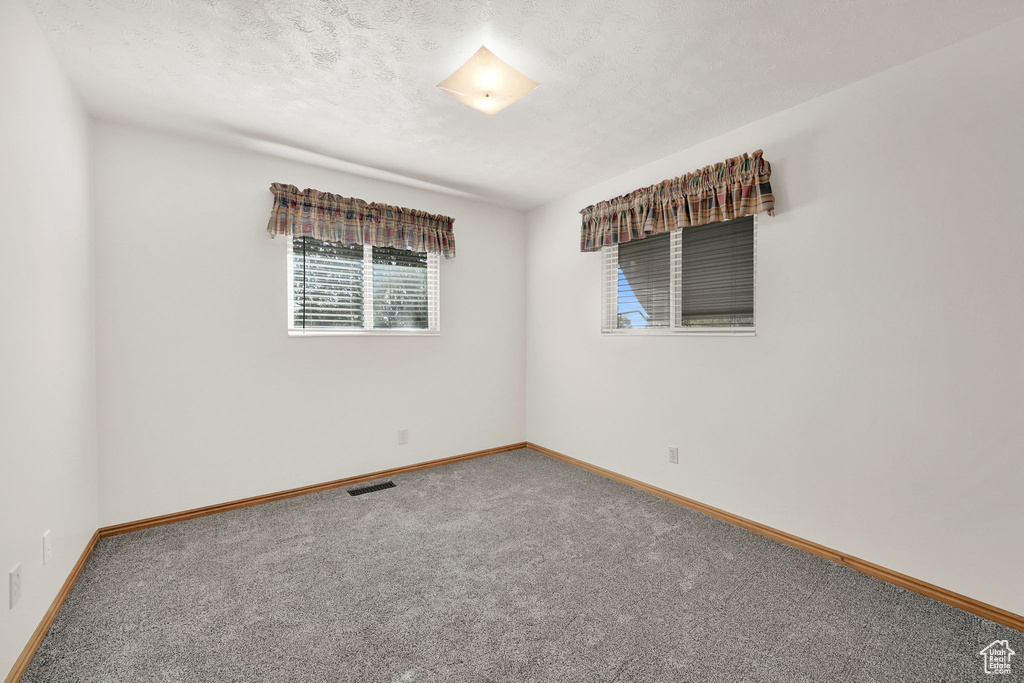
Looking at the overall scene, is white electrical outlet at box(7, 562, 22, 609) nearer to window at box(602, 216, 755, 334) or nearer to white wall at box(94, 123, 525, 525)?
white wall at box(94, 123, 525, 525)

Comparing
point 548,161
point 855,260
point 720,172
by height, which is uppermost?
point 548,161

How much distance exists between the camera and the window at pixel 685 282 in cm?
286

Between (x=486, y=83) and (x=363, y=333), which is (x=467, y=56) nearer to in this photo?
(x=486, y=83)

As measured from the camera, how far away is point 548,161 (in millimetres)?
3285

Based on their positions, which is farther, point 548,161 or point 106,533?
point 548,161

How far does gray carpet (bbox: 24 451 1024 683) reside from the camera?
5.23 ft

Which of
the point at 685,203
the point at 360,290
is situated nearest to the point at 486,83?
the point at 685,203

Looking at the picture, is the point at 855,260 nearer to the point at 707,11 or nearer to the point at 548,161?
the point at 707,11

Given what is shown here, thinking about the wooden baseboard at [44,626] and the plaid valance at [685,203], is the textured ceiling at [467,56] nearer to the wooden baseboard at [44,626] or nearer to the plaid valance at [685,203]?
the plaid valance at [685,203]

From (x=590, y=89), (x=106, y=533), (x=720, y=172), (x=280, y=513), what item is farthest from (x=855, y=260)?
(x=106, y=533)

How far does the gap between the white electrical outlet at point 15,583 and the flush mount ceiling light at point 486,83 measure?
2.61 metres

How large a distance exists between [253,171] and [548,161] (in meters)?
2.17

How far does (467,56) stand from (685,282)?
2096 millimetres

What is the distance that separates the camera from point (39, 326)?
178 centimetres
